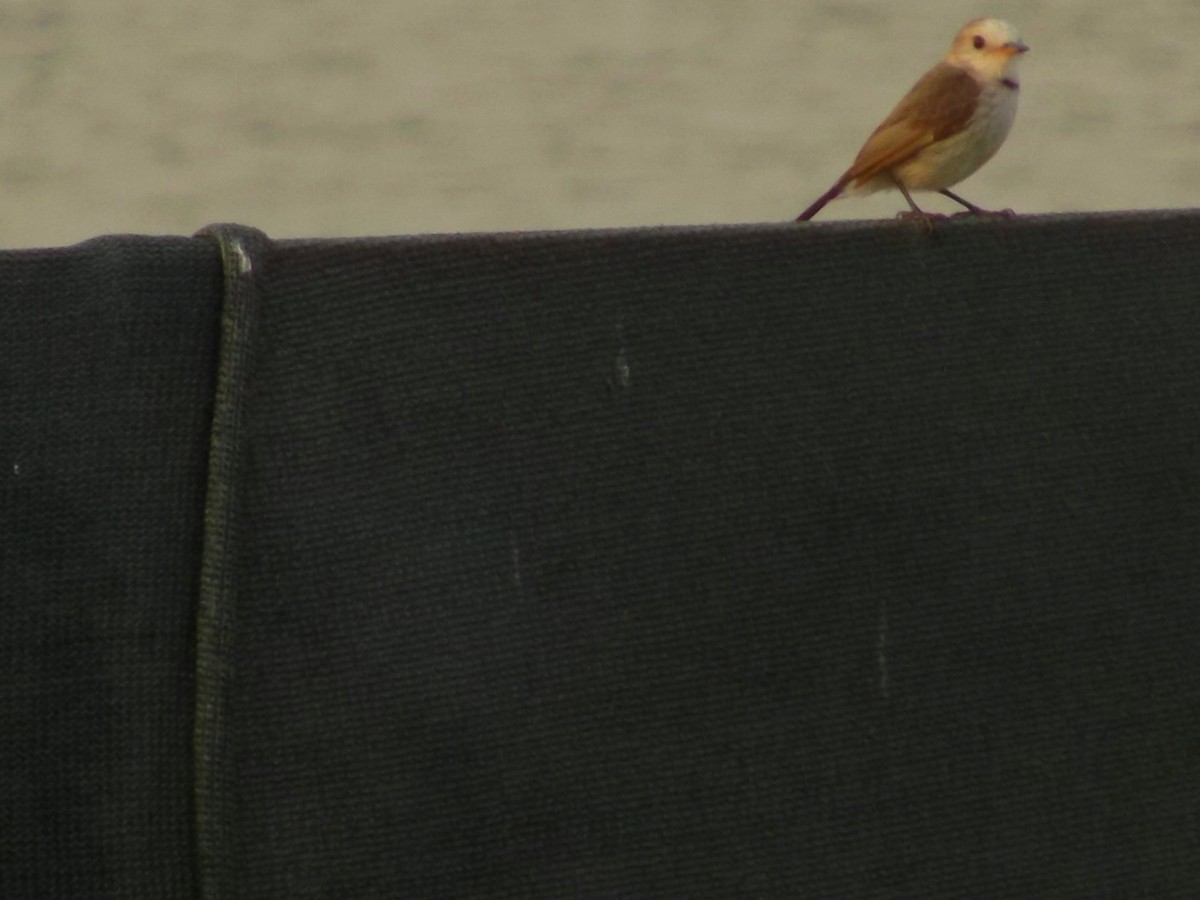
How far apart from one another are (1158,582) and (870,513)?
0.54ft

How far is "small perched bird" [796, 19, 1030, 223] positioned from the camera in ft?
4.75

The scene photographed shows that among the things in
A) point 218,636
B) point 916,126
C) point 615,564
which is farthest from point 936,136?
point 218,636

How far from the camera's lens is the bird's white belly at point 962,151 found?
57.3 inches

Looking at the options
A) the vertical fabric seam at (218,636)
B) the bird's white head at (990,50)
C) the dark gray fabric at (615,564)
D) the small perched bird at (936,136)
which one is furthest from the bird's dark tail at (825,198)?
the vertical fabric seam at (218,636)

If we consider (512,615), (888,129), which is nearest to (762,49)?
(888,129)

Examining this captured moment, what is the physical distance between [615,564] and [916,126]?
755 millimetres

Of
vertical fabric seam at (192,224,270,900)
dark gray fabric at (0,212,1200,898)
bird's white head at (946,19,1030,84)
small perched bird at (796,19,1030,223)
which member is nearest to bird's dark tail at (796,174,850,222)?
small perched bird at (796,19,1030,223)

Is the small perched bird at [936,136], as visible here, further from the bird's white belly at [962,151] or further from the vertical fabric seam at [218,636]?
the vertical fabric seam at [218,636]

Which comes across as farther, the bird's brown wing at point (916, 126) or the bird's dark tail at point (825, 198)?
the bird's brown wing at point (916, 126)

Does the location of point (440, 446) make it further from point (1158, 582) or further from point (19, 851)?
point (1158, 582)

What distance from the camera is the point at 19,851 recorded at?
73 centimetres

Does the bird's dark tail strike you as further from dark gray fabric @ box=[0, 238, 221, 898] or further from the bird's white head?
dark gray fabric @ box=[0, 238, 221, 898]

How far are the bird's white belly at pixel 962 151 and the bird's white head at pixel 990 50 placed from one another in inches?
1.7

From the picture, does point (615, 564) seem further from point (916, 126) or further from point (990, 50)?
point (990, 50)
